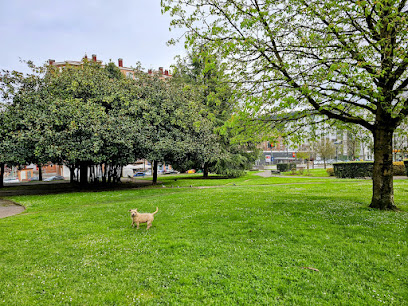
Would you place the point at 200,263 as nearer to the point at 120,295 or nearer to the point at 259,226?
the point at 120,295

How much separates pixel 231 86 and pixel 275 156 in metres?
102

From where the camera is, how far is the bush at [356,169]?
24062 millimetres

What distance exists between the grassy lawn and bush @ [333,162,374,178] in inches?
707

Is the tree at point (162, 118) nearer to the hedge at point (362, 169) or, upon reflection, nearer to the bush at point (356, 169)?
the bush at point (356, 169)

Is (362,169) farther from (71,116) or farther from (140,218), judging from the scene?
(71,116)

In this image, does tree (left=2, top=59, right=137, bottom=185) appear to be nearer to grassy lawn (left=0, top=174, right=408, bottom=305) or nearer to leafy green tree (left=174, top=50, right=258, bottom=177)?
leafy green tree (left=174, top=50, right=258, bottom=177)

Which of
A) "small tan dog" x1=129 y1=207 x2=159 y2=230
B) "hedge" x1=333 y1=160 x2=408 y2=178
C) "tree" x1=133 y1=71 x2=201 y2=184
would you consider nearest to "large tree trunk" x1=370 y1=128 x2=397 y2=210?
"small tan dog" x1=129 y1=207 x2=159 y2=230

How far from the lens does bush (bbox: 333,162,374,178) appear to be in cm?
2406

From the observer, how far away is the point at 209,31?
29.7 ft

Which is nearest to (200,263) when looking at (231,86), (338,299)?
(338,299)

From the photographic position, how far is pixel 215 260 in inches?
195

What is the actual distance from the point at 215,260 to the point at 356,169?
24591mm

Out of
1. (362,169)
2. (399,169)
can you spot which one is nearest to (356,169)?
(362,169)

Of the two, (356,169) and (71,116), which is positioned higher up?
(71,116)
